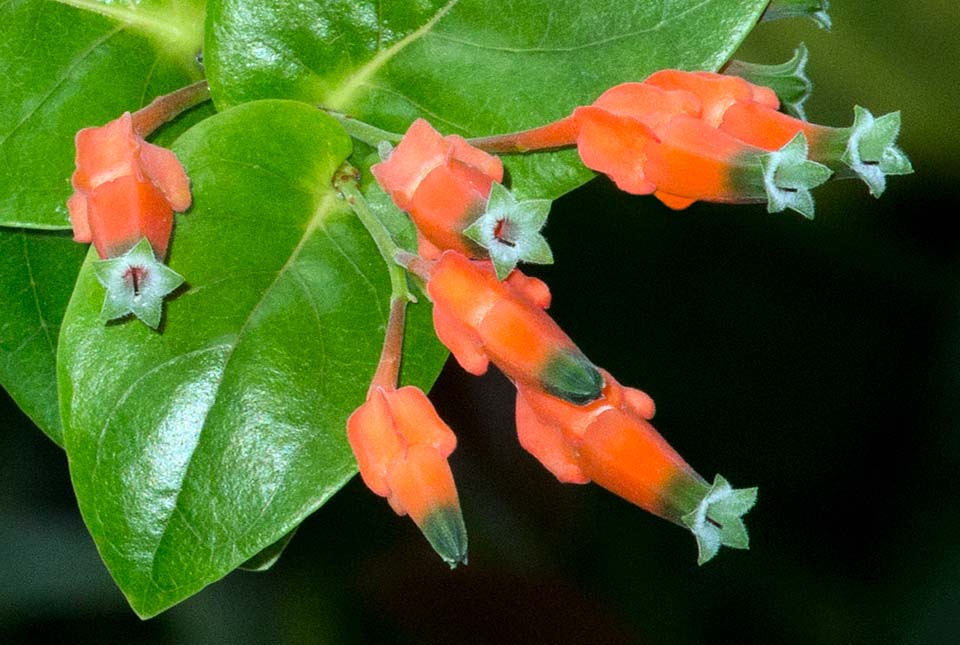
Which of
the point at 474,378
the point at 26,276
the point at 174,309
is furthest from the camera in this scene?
the point at 474,378

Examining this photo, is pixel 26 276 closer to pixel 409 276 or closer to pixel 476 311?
pixel 409 276

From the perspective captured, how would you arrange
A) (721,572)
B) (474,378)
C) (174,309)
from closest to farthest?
1. (174,309)
2. (474,378)
3. (721,572)

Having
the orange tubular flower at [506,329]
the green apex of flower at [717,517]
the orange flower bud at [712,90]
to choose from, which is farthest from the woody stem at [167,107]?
the green apex of flower at [717,517]

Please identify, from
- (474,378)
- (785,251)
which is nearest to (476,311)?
(474,378)

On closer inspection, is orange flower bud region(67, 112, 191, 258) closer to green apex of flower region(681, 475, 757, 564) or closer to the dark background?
green apex of flower region(681, 475, 757, 564)

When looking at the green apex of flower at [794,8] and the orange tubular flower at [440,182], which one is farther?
the green apex of flower at [794,8]

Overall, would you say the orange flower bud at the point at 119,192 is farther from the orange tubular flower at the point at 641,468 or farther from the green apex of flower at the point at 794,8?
the green apex of flower at the point at 794,8
